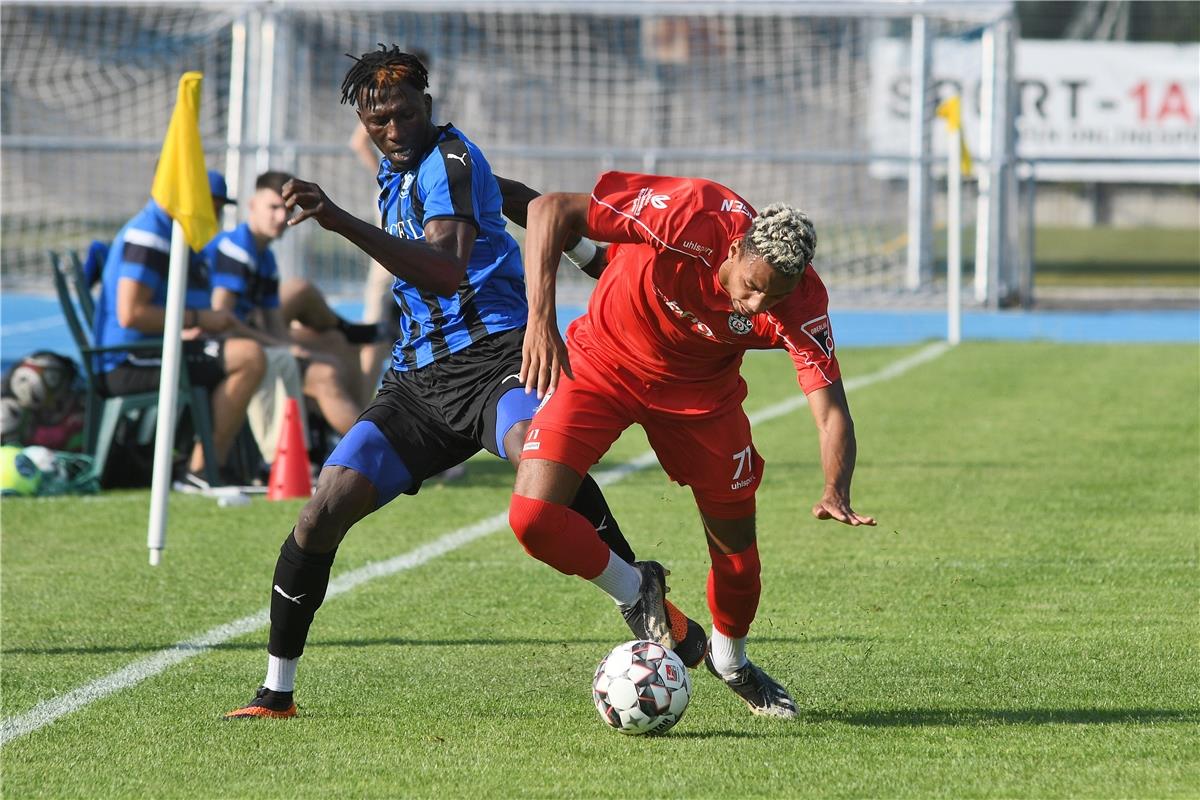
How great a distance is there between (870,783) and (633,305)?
155cm

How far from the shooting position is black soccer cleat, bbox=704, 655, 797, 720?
5.04 metres

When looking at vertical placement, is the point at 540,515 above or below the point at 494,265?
below

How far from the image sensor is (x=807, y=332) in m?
4.68

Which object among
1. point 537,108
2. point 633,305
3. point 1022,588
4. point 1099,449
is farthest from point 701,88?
point 633,305

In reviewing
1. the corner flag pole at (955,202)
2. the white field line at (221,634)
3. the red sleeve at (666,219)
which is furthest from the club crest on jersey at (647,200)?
the corner flag pole at (955,202)

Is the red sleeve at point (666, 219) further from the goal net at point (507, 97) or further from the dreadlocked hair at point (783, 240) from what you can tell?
the goal net at point (507, 97)

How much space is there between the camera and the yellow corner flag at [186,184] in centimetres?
723

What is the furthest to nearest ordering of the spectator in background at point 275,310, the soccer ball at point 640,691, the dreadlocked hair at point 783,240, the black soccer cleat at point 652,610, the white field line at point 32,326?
the white field line at point 32,326 → the spectator in background at point 275,310 → the black soccer cleat at point 652,610 → the soccer ball at point 640,691 → the dreadlocked hair at point 783,240

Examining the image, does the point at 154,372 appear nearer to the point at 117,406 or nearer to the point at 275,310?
the point at 117,406

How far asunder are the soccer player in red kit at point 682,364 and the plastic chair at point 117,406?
459 cm

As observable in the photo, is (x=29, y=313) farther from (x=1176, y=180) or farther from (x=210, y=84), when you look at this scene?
(x=1176, y=180)

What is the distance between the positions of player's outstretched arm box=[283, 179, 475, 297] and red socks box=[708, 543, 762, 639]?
3.76ft

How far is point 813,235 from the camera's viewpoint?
14.9ft

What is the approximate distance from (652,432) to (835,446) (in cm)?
64
